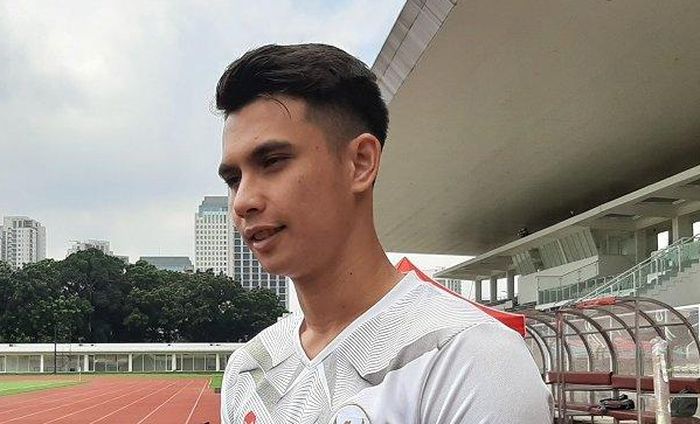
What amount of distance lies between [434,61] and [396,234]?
2408cm

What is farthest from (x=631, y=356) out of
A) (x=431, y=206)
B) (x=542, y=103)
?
(x=431, y=206)

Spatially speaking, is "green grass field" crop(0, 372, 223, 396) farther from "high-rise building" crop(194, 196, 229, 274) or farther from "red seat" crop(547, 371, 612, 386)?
"high-rise building" crop(194, 196, 229, 274)

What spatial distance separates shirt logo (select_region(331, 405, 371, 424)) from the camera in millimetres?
1143

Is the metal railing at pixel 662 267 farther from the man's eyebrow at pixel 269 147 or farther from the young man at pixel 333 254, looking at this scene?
the man's eyebrow at pixel 269 147

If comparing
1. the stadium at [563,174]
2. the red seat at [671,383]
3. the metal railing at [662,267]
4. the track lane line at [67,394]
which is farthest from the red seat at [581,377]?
the track lane line at [67,394]

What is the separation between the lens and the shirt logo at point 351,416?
1.14 m

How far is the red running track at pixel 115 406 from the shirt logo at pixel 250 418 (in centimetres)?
1753

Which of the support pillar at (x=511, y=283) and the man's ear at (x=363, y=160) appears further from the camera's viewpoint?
the support pillar at (x=511, y=283)

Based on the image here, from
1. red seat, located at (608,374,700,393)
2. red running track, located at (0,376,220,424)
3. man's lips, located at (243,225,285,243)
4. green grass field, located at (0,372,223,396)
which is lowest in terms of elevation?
green grass field, located at (0,372,223,396)

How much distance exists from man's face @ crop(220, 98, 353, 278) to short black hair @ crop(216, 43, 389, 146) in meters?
0.02

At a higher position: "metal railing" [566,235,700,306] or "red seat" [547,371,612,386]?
"metal railing" [566,235,700,306]

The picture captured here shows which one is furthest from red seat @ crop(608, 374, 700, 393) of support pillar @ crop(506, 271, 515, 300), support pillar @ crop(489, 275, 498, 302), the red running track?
support pillar @ crop(489, 275, 498, 302)

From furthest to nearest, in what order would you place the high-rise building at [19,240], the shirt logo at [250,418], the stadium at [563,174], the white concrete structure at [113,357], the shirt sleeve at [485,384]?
the high-rise building at [19,240] → the white concrete structure at [113,357] → the stadium at [563,174] → the shirt logo at [250,418] → the shirt sleeve at [485,384]

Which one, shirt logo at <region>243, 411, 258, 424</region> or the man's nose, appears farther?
shirt logo at <region>243, 411, 258, 424</region>
